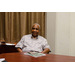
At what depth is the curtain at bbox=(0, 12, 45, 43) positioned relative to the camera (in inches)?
118

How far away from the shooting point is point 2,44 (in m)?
2.54

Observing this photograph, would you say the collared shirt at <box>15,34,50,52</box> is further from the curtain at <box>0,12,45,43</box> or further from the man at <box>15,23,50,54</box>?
the curtain at <box>0,12,45,43</box>

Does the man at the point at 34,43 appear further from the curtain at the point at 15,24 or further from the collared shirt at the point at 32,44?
the curtain at the point at 15,24

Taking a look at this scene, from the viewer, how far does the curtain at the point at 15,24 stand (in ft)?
9.82

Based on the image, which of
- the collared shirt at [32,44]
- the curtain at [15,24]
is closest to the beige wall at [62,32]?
the curtain at [15,24]

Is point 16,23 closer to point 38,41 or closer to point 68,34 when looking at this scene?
point 38,41

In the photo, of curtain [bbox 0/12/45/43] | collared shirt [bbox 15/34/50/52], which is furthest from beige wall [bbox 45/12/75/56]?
collared shirt [bbox 15/34/50/52]

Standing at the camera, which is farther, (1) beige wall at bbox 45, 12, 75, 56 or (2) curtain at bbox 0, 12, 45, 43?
Answer: (2) curtain at bbox 0, 12, 45, 43

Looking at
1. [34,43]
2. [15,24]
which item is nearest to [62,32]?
[34,43]

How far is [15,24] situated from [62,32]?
1.55 m

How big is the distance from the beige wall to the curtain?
0.35 meters
